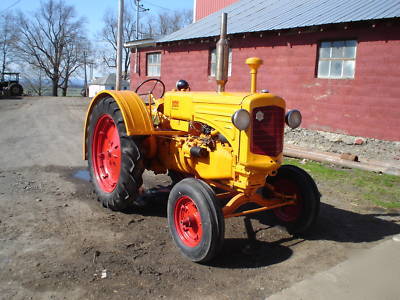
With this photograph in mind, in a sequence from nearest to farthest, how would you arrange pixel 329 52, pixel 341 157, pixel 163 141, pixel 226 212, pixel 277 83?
pixel 226 212, pixel 163 141, pixel 341 157, pixel 329 52, pixel 277 83

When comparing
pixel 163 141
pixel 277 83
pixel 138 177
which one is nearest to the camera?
pixel 138 177

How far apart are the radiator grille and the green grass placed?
→ 2.47 m

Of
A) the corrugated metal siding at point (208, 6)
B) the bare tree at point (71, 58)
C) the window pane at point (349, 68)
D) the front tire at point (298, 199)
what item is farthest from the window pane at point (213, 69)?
the bare tree at point (71, 58)

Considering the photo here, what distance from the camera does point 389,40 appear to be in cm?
912

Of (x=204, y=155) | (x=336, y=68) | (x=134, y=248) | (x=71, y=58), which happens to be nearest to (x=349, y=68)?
(x=336, y=68)

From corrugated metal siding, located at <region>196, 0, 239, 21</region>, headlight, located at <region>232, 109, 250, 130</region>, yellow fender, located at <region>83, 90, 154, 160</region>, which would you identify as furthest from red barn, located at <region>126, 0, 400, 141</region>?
headlight, located at <region>232, 109, 250, 130</region>

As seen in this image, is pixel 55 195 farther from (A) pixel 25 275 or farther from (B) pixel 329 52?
(B) pixel 329 52

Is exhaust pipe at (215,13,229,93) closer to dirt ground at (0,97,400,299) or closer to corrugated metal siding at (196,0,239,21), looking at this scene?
dirt ground at (0,97,400,299)

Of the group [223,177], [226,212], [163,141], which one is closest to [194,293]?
[226,212]

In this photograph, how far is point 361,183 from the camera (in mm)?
6621

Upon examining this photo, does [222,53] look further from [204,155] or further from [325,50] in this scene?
[325,50]

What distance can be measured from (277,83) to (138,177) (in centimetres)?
825

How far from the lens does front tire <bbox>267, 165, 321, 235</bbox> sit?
423 cm

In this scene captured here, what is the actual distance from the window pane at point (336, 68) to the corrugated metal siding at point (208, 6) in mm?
9252
